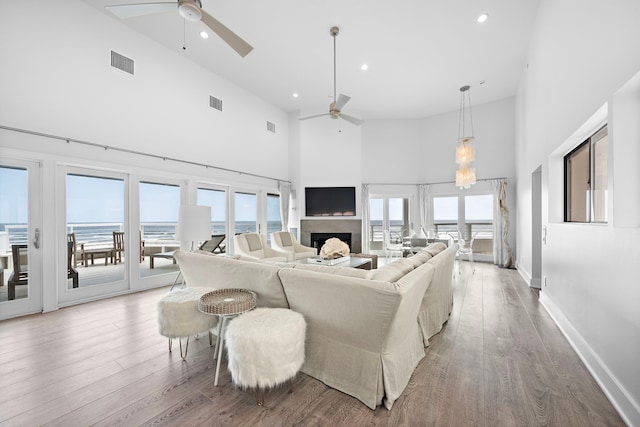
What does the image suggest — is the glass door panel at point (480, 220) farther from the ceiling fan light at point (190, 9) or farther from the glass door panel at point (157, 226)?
the ceiling fan light at point (190, 9)

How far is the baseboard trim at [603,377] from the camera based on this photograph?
160 centimetres

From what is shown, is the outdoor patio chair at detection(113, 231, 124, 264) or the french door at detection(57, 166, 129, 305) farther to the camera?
the outdoor patio chair at detection(113, 231, 124, 264)

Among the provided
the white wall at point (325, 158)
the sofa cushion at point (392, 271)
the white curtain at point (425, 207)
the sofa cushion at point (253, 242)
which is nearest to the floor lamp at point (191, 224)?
the sofa cushion at point (253, 242)

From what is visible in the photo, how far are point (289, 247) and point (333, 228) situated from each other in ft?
5.60

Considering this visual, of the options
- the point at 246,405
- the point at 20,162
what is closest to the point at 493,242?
the point at 246,405

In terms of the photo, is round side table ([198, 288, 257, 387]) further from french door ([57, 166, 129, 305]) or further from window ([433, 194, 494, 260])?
window ([433, 194, 494, 260])

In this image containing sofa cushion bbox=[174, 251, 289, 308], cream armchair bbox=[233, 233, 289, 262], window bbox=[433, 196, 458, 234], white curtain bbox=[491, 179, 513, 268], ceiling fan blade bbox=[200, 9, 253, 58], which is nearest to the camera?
sofa cushion bbox=[174, 251, 289, 308]

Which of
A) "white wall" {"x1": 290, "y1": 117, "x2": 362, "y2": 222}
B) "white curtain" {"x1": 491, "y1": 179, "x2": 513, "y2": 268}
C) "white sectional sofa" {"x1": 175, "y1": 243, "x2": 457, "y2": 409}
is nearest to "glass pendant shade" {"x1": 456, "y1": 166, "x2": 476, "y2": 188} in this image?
"white curtain" {"x1": 491, "y1": 179, "x2": 513, "y2": 268}

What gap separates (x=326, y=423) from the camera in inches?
62.6

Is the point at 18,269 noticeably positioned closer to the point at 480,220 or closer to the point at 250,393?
the point at 250,393

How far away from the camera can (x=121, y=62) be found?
414 cm

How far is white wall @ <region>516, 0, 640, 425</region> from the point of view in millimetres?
1684

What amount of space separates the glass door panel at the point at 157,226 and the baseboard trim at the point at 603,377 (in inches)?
208

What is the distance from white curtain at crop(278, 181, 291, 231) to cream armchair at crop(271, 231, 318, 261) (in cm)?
97
